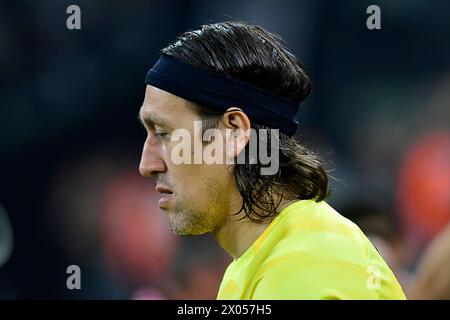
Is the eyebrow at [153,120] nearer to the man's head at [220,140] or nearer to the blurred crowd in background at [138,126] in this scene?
the man's head at [220,140]

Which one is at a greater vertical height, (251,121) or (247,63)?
(247,63)

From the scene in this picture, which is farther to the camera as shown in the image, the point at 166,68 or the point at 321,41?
the point at 321,41

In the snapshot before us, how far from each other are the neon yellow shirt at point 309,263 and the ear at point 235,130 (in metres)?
0.21

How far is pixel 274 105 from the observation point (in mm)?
2014

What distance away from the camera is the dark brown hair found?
199 centimetres

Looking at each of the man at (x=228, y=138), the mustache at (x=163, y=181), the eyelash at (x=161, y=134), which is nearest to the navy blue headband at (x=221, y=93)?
the man at (x=228, y=138)

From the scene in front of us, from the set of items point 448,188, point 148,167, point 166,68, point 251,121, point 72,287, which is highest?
point 166,68

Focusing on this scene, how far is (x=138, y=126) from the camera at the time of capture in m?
4.60

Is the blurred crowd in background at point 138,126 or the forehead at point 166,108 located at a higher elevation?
the forehead at point 166,108

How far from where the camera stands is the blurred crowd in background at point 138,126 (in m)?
4.36
